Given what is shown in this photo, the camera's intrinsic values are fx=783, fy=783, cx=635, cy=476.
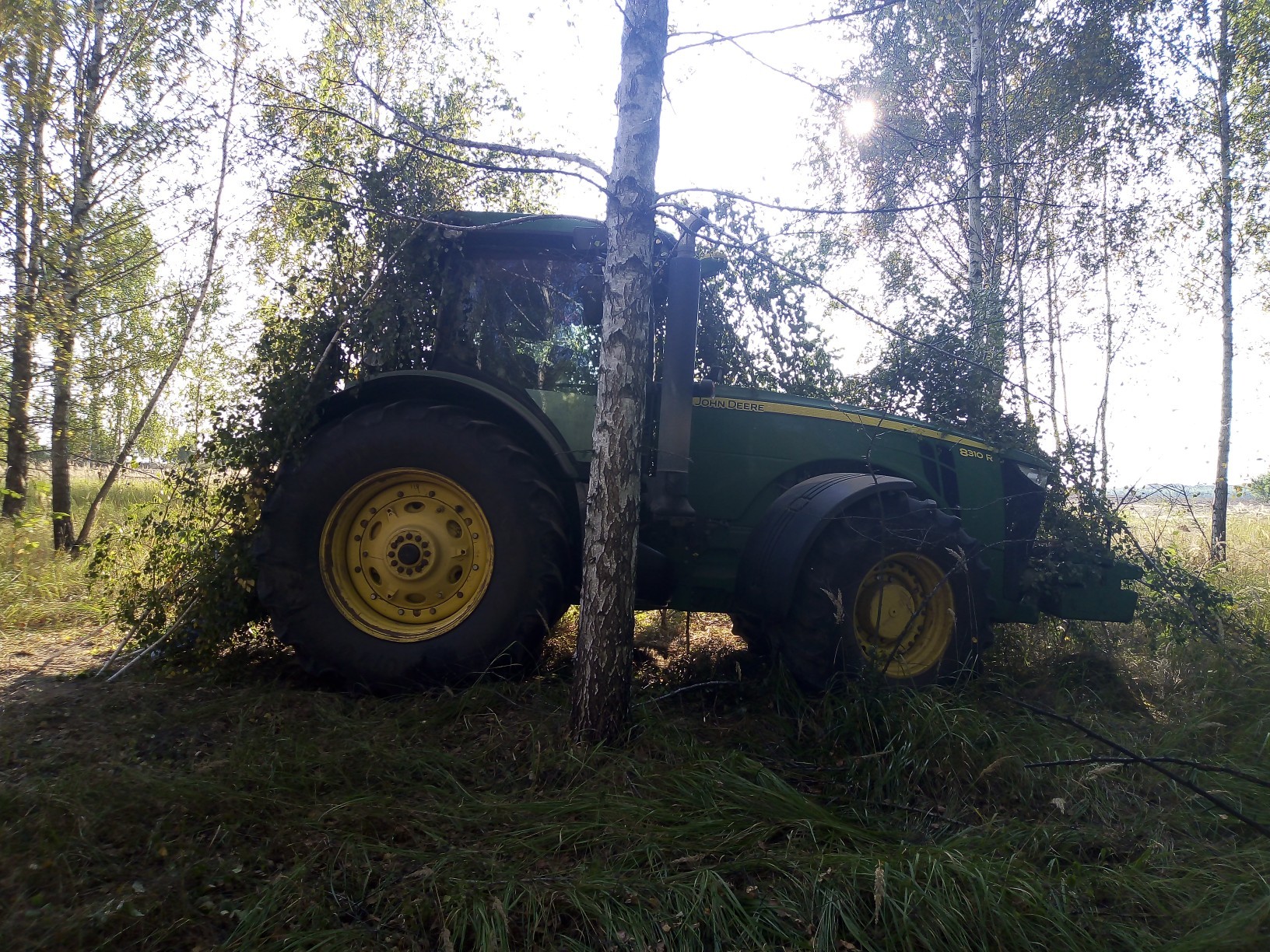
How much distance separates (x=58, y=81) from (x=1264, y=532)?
569 inches

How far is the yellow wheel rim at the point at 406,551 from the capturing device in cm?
360

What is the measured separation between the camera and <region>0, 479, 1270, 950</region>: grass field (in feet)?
6.57

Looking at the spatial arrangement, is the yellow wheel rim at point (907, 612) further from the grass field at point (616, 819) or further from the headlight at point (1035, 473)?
the headlight at point (1035, 473)

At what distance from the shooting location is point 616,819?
98.2 inches

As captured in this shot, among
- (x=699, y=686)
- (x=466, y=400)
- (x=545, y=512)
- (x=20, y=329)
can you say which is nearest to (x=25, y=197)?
(x=20, y=329)

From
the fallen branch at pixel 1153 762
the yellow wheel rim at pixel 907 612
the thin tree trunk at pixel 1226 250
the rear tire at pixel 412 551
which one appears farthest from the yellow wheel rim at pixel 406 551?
the thin tree trunk at pixel 1226 250

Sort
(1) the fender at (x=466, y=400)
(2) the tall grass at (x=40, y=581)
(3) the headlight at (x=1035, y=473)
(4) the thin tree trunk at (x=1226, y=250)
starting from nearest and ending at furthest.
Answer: (1) the fender at (x=466, y=400), (3) the headlight at (x=1035, y=473), (2) the tall grass at (x=40, y=581), (4) the thin tree trunk at (x=1226, y=250)

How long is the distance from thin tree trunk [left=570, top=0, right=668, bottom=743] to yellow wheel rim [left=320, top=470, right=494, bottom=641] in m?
0.79

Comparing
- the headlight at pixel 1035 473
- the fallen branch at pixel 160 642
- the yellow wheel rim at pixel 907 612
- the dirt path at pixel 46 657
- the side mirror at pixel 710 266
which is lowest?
the dirt path at pixel 46 657

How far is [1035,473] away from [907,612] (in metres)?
1.71

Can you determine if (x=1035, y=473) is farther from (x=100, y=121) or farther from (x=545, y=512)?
(x=100, y=121)

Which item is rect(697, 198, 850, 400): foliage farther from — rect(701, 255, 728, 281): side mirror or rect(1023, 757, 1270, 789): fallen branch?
rect(1023, 757, 1270, 789): fallen branch

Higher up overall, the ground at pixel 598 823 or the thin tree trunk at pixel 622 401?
the thin tree trunk at pixel 622 401

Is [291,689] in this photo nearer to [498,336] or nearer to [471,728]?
[471,728]
